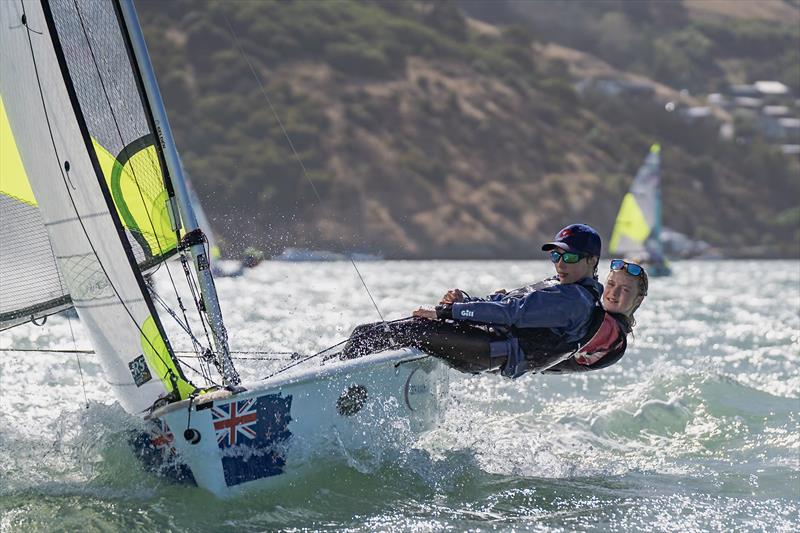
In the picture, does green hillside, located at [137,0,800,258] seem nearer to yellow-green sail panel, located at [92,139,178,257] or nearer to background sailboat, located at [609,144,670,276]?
background sailboat, located at [609,144,670,276]

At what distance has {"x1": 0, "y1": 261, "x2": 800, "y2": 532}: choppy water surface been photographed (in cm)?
426

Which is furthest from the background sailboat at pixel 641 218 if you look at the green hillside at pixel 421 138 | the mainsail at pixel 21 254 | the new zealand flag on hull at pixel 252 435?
the new zealand flag on hull at pixel 252 435

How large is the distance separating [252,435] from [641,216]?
23.5 m

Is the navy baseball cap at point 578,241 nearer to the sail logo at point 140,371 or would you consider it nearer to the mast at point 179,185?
the mast at point 179,185

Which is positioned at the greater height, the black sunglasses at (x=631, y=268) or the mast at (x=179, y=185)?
the mast at (x=179, y=185)

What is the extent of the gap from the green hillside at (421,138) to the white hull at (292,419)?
29.7 meters

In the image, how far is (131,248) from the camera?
15.2 feet

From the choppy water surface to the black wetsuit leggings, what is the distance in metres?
0.43

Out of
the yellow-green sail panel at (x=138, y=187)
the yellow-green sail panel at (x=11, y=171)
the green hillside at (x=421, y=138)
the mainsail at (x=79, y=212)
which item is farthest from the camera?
the green hillside at (x=421, y=138)

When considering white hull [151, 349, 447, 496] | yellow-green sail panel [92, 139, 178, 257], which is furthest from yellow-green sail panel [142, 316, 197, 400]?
yellow-green sail panel [92, 139, 178, 257]

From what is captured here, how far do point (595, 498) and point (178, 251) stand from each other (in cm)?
207

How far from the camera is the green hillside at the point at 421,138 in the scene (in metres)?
40.2

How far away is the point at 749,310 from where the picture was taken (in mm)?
16922

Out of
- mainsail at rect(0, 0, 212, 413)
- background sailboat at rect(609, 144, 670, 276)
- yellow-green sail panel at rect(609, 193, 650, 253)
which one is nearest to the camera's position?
mainsail at rect(0, 0, 212, 413)
